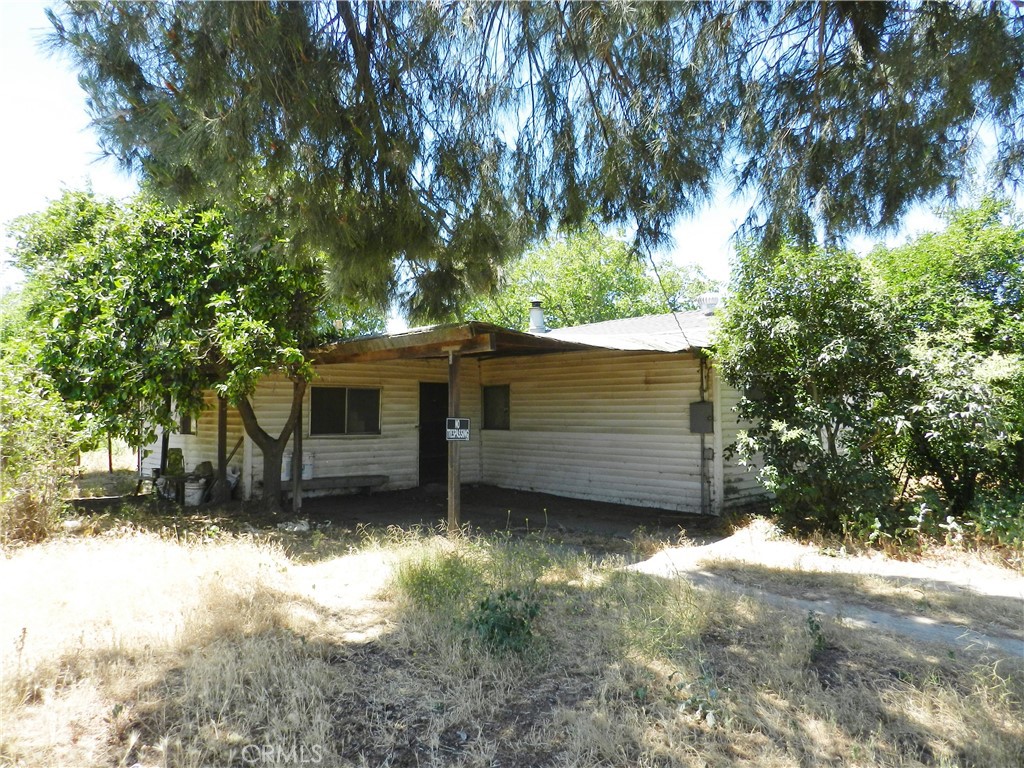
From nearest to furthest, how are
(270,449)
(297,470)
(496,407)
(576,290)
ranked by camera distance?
(270,449)
(297,470)
(496,407)
(576,290)

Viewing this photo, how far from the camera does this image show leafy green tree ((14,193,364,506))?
8039 mm

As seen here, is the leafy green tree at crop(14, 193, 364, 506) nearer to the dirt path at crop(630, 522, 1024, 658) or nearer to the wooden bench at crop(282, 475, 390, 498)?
the wooden bench at crop(282, 475, 390, 498)

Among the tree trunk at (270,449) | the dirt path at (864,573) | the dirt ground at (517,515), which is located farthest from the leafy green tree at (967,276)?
the tree trunk at (270,449)

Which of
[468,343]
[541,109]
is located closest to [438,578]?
[468,343]

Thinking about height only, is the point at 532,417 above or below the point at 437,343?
below

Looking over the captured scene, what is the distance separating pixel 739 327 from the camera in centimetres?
778

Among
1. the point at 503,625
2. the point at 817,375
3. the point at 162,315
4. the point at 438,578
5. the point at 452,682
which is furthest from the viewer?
the point at 162,315

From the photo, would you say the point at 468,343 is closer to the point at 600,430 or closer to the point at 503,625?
the point at 503,625

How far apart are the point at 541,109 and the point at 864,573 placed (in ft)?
16.4

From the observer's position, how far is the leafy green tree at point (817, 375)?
7145 mm

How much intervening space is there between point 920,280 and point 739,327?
235 centimetres

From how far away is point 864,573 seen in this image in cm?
604

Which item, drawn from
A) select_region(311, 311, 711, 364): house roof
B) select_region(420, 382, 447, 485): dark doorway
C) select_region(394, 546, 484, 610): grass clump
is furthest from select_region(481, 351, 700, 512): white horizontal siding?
select_region(394, 546, 484, 610): grass clump

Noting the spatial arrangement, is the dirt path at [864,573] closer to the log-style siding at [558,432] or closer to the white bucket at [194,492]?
the log-style siding at [558,432]
